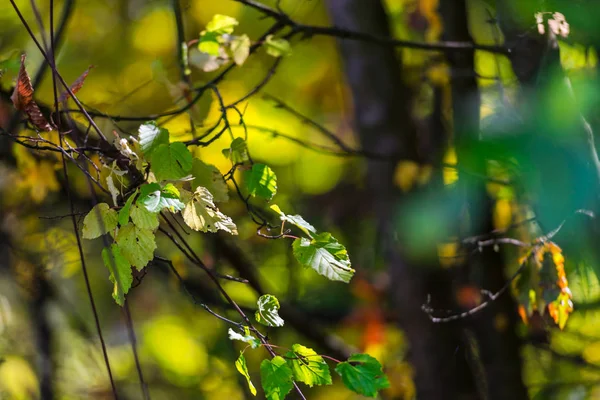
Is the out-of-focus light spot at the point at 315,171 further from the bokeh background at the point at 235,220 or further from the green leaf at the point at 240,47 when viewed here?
the green leaf at the point at 240,47

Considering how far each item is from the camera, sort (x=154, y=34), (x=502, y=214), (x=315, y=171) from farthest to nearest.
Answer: (x=315, y=171)
(x=154, y=34)
(x=502, y=214)

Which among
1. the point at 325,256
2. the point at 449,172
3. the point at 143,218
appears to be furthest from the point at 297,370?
the point at 449,172

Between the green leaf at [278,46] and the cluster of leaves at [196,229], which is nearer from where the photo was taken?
the cluster of leaves at [196,229]

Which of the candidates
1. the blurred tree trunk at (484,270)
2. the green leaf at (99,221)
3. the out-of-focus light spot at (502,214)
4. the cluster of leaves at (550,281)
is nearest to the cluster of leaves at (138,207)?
the green leaf at (99,221)

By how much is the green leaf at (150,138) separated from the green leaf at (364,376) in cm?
32

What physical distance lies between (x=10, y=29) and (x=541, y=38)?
1.45 metres

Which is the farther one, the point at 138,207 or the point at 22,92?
the point at 22,92

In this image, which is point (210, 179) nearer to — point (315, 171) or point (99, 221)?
point (99, 221)

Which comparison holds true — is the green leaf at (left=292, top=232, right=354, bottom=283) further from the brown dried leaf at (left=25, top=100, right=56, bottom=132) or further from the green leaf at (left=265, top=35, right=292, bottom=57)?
the green leaf at (left=265, top=35, right=292, bottom=57)

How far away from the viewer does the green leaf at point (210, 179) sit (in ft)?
2.51

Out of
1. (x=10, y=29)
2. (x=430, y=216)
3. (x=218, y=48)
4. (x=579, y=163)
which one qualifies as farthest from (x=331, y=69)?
(x=579, y=163)

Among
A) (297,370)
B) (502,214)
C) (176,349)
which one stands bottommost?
(176,349)

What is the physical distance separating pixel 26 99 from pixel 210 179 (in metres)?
0.25

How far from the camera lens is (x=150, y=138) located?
71 centimetres
